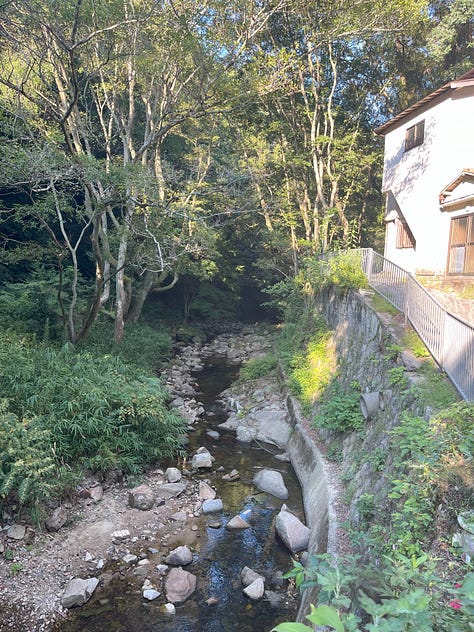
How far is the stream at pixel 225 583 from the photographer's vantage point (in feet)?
17.8

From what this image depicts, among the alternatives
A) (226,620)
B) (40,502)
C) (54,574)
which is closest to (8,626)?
(54,574)

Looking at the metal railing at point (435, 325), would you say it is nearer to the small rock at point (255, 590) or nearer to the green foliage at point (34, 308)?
the small rock at point (255, 590)

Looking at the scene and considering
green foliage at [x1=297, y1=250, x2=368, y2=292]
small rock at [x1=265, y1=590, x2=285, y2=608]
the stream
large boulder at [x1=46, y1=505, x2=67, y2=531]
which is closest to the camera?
the stream

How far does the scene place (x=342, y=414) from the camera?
8664 millimetres

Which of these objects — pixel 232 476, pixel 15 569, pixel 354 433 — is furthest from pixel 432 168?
pixel 15 569

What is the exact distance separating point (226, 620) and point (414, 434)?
353cm

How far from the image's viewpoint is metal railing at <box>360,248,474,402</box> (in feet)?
19.0

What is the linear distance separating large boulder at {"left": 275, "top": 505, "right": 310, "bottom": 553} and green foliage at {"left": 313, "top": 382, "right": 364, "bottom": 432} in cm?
215

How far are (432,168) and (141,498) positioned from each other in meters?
13.3

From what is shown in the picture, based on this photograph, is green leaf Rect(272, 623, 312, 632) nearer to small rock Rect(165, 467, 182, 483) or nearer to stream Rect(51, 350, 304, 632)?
stream Rect(51, 350, 304, 632)

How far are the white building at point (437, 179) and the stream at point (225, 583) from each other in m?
8.97

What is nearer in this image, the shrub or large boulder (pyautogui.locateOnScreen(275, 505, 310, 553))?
large boulder (pyautogui.locateOnScreen(275, 505, 310, 553))

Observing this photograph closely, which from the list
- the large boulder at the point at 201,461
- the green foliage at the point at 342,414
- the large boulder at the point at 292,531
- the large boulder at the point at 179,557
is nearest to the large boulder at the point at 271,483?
the large boulder at the point at 292,531

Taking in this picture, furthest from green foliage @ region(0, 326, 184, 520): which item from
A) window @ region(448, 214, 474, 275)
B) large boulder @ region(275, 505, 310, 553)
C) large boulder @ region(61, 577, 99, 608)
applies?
window @ region(448, 214, 474, 275)
